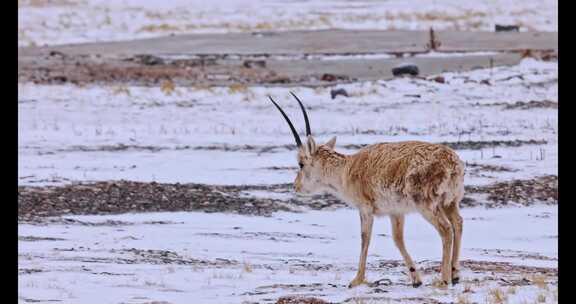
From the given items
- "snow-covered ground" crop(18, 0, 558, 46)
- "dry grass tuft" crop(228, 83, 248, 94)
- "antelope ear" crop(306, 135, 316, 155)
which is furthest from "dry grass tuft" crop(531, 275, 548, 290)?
"snow-covered ground" crop(18, 0, 558, 46)

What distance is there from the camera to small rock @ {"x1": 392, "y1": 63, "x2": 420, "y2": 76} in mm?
37969

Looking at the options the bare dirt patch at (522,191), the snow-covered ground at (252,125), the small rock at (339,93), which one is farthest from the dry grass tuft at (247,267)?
the small rock at (339,93)

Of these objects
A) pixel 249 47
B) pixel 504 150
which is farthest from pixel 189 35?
pixel 504 150

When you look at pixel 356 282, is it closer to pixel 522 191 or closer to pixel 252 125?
pixel 522 191

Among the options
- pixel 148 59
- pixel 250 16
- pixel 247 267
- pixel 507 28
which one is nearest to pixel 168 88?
pixel 148 59

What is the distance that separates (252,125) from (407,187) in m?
17.4

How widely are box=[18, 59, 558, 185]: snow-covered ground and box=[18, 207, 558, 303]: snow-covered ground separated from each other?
3153mm

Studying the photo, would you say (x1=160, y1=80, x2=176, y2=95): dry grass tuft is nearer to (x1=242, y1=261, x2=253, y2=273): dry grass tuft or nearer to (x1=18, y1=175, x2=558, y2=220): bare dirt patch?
(x1=18, y1=175, x2=558, y2=220): bare dirt patch

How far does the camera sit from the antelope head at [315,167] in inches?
443

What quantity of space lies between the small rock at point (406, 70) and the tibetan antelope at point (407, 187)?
1064 inches

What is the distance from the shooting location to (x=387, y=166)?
1021 centimetres

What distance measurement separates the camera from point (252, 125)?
27188mm

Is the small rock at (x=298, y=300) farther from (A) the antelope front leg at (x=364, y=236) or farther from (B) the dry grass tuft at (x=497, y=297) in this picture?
(B) the dry grass tuft at (x=497, y=297)
